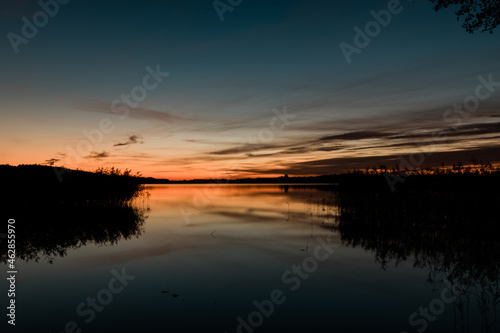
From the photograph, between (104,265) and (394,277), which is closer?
(394,277)

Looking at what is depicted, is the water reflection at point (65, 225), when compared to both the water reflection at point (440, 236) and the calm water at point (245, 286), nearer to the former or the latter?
the calm water at point (245, 286)

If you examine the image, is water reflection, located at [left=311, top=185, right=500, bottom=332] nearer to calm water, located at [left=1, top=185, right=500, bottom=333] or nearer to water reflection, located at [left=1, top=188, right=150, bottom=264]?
calm water, located at [left=1, top=185, right=500, bottom=333]

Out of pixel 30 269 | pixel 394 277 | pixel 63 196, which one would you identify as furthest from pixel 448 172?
pixel 63 196

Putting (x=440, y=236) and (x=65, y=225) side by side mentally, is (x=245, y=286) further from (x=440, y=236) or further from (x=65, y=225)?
(x=65, y=225)

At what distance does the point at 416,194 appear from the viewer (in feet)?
87.6

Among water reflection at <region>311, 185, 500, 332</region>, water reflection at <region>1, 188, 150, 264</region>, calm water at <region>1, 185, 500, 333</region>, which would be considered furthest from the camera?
water reflection at <region>1, 188, 150, 264</region>

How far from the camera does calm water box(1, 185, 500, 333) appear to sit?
839 centimetres

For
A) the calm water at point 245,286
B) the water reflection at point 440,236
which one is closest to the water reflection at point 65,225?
the calm water at point 245,286

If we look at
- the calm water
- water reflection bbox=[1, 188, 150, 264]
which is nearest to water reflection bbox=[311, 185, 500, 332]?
the calm water

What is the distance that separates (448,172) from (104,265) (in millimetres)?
29656

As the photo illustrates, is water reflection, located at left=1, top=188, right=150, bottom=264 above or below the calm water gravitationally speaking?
above

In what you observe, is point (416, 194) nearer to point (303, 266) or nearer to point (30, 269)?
point (303, 266)

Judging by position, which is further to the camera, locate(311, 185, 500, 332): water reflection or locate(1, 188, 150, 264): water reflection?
locate(1, 188, 150, 264): water reflection

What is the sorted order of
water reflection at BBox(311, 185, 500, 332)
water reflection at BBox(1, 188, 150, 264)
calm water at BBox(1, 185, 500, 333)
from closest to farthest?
calm water at BBox(1, 185, 500, 333) < water reflection at BBox(311, 185, 500, 332) < water reflection at BBox(1, 188, 150, 264)
